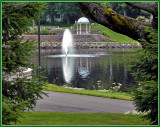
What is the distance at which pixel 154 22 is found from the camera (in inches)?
374

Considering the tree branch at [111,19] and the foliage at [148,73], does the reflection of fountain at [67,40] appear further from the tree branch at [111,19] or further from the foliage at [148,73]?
the foliage at [148,73]

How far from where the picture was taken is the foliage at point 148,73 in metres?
7.64

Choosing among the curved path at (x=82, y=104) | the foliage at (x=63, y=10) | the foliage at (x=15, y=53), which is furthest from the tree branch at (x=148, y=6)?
the foliage at (x=63, y=10)

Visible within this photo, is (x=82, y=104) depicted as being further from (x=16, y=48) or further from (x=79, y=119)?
(x=16, y=48)

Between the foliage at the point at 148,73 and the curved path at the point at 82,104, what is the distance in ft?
11.6

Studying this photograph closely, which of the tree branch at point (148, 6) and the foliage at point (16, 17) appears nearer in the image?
the foliage at point (16, 17)

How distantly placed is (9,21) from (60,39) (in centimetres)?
6456

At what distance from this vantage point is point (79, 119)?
31.6 ft

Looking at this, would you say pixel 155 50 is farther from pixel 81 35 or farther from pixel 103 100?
pixel 81 35

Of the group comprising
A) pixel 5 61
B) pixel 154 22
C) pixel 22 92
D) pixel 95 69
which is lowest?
pixel 95 69

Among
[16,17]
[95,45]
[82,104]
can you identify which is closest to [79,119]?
[82,104]

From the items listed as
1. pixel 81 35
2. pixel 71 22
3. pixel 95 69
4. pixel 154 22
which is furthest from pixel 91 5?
pixel 71 22

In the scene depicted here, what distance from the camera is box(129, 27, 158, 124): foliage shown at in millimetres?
7641

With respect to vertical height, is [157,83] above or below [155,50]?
below
